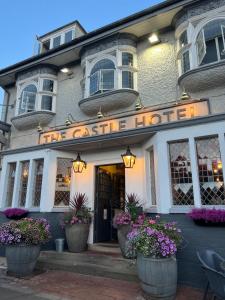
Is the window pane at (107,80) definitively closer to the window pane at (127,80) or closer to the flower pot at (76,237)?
the window pane at (127,80)

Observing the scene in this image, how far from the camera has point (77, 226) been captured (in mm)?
7219

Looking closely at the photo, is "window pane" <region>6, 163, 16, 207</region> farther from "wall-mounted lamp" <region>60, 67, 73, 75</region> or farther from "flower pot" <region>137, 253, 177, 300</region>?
"flower pot" <region>137, 253, 177, 300</region>

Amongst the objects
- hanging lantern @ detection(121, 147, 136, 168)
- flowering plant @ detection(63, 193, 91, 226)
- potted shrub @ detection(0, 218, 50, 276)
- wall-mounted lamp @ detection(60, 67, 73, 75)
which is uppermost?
wall-mounted lamp @ detection(60, 67, 73, 75)

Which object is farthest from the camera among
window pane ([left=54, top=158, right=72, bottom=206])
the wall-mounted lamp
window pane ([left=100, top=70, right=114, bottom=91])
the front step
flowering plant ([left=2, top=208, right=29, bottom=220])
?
the wall-mounted lamp

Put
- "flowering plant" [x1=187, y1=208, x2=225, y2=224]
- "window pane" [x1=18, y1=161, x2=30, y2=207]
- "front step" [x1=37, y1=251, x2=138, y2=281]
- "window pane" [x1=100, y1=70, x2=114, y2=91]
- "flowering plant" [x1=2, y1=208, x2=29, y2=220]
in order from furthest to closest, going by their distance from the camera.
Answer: "window pane" [x1=100, y1=70, x2=114, y2=91]
"window pane" [x1=18, y1=161, x2=30, y2=207]
"flowering plant" [x1=2, y1=208, x2=29, y2=220]
"front step" [x1=37, y1=251, x2=138, y2=281]
"flowering plant" [x1=187, y1=208, x2=225, y2=224]

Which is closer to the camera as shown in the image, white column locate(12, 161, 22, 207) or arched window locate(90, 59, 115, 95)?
white column locate(12, 161, 22, 207)

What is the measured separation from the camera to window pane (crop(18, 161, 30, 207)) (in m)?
8.91

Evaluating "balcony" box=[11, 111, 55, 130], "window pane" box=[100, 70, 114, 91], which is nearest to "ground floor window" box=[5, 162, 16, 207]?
"balcony" box=[11, 111, 55, 130]

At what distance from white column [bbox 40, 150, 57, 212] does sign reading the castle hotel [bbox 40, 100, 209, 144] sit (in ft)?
2.71

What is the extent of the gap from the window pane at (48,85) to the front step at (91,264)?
22.8ft

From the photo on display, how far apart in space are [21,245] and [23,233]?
0.95 feet

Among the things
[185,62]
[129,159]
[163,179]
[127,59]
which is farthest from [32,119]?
[163,179]

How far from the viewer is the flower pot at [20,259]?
6.08 m

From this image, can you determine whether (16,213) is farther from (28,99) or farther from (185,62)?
(185,62)
